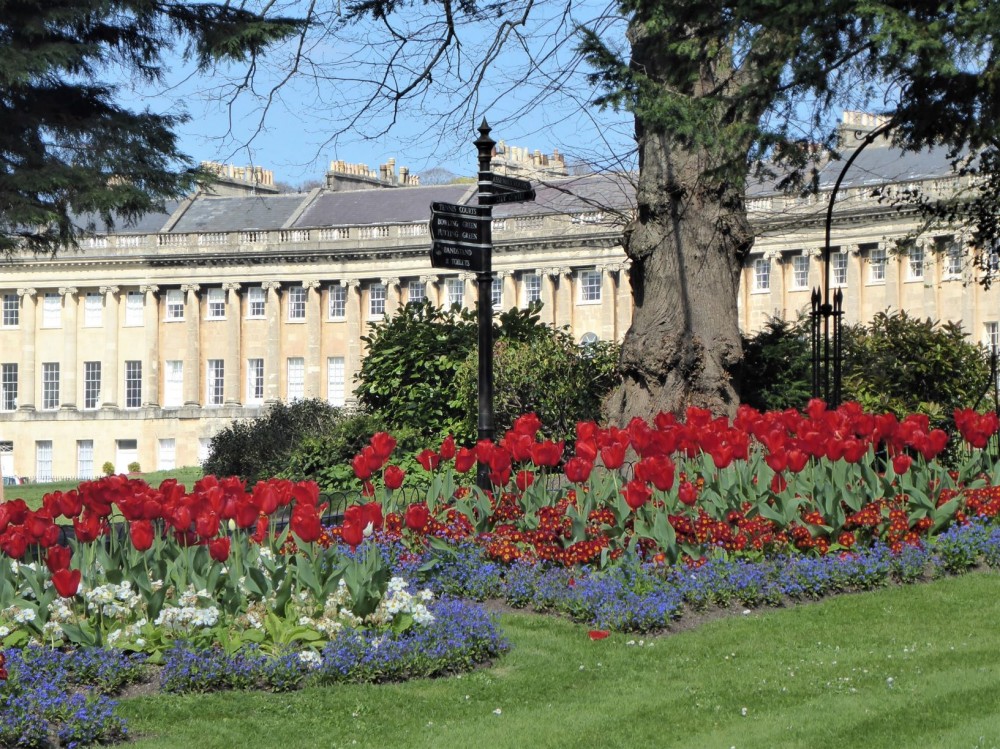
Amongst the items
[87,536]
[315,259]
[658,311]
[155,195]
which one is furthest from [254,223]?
[87,536]

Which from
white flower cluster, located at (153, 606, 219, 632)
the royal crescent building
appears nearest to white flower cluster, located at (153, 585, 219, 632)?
white flower cluster, located at (153, 606, 219, 632)

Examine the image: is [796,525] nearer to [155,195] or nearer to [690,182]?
[690,182]

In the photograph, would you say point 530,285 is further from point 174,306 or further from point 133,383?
point 133,383

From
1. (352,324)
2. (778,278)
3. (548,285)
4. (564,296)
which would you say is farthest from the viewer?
(352,324)

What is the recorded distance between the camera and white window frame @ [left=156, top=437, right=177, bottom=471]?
257 feet

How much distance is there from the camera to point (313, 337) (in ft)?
252

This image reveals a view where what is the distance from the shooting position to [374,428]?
2131cm

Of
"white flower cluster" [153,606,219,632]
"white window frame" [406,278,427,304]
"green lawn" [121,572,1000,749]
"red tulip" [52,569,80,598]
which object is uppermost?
"white window frame" [406,278,427,304]

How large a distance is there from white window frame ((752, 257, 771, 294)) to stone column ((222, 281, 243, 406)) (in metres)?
27.2

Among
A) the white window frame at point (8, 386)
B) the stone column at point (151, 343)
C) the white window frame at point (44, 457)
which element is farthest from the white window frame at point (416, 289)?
the white window frame at point (8, 386)

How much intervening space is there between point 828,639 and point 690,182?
6.94 m

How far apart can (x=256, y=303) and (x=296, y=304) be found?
2.30m

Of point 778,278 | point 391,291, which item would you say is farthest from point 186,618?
point 391,291

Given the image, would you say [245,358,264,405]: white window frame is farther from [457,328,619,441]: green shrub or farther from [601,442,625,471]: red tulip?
[601,442,625,471]: red tulip
